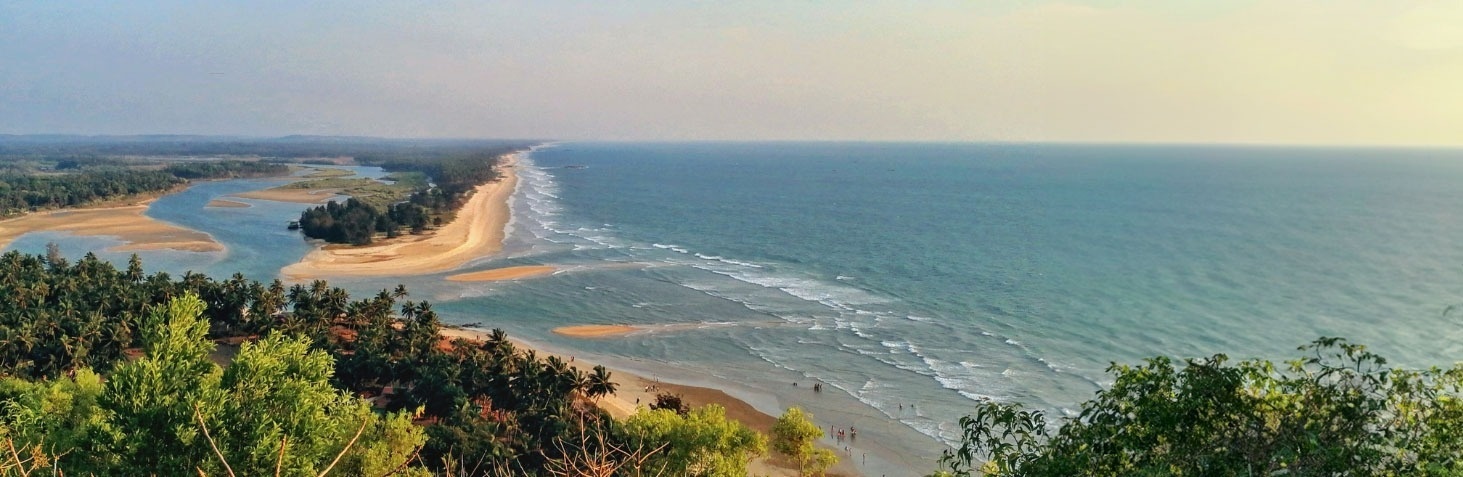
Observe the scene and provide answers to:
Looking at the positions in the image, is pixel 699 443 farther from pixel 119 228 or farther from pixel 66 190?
pixel 66 190

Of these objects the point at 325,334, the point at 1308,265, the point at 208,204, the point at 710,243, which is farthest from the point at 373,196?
the point at 1308,265

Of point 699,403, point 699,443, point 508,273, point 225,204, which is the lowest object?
point 699,403

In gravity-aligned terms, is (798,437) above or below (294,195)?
above

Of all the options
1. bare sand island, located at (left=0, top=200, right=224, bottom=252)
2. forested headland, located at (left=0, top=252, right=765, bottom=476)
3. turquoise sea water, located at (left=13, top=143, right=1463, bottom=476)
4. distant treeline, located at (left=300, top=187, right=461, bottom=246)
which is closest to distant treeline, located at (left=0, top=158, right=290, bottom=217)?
bare sand island, located at (left=0, top=200, right=224, bottom=252)

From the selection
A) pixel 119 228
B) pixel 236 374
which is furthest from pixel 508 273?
pixel 119 228

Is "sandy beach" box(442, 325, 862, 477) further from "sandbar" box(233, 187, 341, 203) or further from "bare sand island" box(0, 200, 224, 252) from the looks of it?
"sandbar" box(233, 187, 341, 203)

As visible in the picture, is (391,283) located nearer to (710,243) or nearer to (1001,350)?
(710,243)
